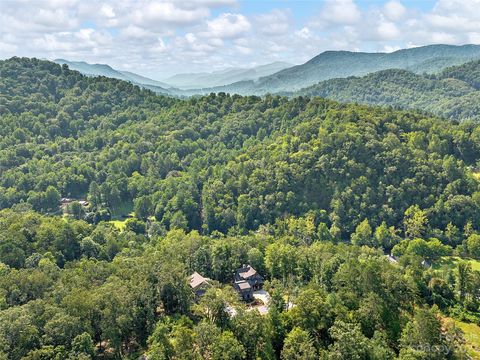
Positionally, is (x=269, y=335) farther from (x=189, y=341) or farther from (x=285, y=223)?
Result: (x=285, y=223)

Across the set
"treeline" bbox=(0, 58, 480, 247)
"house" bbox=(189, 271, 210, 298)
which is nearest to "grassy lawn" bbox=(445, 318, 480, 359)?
"house" bbox=(189, 271, 210, 298)

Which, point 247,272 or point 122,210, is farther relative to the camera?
point 122,210

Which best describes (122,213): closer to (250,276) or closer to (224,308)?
(250,276)

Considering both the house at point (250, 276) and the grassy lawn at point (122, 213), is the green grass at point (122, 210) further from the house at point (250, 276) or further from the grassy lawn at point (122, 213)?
the house at point (250, 276)

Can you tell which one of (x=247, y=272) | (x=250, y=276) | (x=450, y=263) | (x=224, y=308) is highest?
(x=224, y=308)

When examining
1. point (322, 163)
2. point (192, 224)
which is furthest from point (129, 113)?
point (322, 163)

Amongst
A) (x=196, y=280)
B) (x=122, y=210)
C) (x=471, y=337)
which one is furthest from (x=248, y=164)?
(x=471, y=337)

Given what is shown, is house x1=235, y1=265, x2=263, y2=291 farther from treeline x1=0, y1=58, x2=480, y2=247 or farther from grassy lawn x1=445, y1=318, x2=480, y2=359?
treeline x1=0, y1=58, x2=480, y2=247
